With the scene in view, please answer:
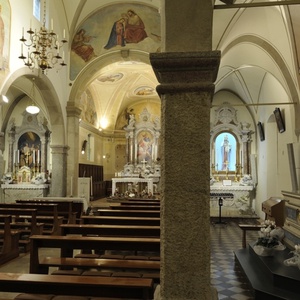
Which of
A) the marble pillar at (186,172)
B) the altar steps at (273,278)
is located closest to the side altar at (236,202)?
the altar steps at (273,278)

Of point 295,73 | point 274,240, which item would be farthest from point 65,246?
point 295,73

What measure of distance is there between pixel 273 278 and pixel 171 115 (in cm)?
350

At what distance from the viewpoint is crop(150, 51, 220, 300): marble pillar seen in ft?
8.60

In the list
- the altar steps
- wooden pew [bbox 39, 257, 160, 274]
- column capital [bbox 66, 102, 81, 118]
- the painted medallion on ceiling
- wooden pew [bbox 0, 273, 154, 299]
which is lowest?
the altar steps

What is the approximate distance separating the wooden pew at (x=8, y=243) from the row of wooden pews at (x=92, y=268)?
4.92 ft

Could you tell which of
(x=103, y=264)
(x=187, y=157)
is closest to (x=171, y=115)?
(x=187, y=157)

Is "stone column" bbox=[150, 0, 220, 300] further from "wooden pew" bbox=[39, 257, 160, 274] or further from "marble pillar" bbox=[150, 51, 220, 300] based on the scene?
"wooden pew" bbox=[39, 257, 160, 274]

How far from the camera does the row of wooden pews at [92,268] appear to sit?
306 centimetres

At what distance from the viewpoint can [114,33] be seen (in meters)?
15.0

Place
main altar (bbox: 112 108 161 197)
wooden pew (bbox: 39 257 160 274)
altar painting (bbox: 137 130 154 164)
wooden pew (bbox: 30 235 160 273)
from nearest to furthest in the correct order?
wooden pew (bbox: 39 257 160 274), wooden pew (bbox: 30 235 160 273), main altar (bbox: 112 108 161 197), altar painting (bbox: 137 130 154 164)

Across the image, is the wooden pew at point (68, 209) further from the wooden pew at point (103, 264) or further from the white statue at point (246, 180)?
the white statue at point (246, 180)

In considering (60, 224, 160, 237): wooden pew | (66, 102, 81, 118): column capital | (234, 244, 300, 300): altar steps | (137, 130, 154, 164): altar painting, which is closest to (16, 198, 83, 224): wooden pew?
(60, 224, 160, 237): wooden pew

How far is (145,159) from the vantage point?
22.6 m

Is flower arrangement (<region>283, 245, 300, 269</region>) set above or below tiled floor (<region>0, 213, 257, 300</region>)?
above
